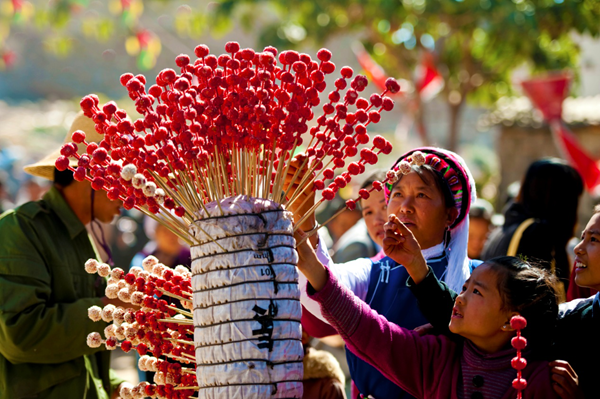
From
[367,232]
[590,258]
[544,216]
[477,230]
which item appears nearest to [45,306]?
[590,258]

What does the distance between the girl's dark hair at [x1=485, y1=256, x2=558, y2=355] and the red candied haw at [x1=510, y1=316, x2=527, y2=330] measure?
13cm

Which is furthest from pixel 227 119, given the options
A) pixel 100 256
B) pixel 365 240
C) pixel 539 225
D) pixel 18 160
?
pixel 18 160

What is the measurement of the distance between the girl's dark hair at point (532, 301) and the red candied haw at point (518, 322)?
0.13 metres

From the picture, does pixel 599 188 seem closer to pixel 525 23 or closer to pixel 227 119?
pixel 525 23

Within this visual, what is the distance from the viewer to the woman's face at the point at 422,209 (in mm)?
1966

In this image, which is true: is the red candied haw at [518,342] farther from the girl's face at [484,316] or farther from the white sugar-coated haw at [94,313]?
the white sugar-coated haw at [94,313]

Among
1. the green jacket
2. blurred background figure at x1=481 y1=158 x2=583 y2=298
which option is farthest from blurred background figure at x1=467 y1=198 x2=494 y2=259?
the green jacket

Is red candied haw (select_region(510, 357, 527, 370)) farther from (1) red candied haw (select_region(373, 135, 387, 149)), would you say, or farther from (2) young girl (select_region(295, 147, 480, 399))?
(1) red candied haw (select_region(373, 135, 387, 149))

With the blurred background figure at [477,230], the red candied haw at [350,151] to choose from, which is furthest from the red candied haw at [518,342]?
the blurred background figure at [477,230]

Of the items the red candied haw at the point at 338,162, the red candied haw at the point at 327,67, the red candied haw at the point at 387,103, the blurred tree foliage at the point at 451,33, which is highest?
the blurred tree foliage at the point at 451,33

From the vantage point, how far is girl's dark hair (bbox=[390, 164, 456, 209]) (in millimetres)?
1988

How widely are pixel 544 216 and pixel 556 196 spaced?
4.5 inches

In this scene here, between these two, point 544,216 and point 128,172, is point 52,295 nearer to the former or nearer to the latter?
point 128,172

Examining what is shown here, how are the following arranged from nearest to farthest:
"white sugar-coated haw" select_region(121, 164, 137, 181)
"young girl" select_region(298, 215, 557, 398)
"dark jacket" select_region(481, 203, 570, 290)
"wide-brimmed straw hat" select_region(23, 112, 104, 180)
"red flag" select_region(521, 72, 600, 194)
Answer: "white sugar-coated haw" select_region(121, 164, 137, 181)
"young girl" select_region(298, 215, 557, 398)
"wide-brimmed straw hat" select_region(23, 112, 104, 180)
"dark jacket" select_region(481, 203, 570, 290)
"red flag" select_region(521, 72, 600, 194)
